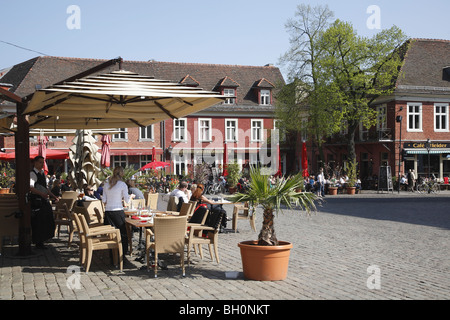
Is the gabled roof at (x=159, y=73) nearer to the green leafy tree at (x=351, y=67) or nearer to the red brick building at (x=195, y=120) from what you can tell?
the red brick building at (x=195, y=120)

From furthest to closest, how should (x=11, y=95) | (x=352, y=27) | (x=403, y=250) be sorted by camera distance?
(x=352, y=27) → (x=403, y=250) → (x=11, y=95)

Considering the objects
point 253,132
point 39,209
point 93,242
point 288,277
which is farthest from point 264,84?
point 288,277

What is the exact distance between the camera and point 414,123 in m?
36.7

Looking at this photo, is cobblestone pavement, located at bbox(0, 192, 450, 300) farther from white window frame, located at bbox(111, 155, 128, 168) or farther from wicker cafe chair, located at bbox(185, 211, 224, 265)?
white window frame, located at bbox(111, 155, 128, 168)

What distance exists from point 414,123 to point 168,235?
32.4 metres

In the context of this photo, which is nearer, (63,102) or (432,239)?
(63,102)

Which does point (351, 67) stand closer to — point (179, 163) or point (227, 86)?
point (227, 86)

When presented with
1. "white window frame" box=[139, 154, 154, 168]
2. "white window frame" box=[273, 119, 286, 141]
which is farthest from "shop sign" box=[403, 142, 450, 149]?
"white window frame" box=[139, 154, 154, 168]

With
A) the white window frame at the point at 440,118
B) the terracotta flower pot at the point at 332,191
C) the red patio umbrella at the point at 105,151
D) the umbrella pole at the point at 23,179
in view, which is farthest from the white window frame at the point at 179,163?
the umbrella pole at the point at 23,179

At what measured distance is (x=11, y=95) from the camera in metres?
8.84

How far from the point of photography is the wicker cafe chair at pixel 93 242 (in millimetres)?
8023
